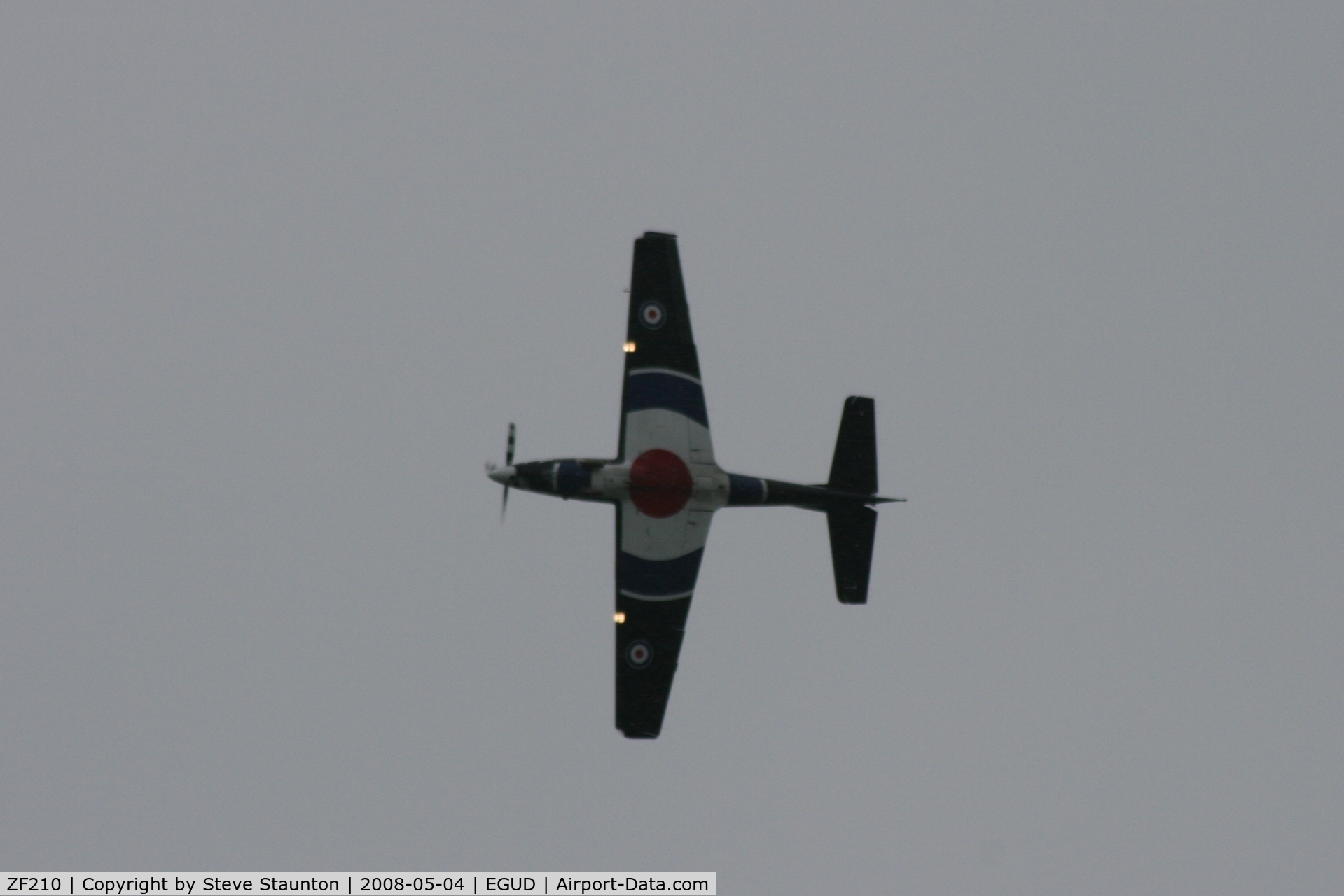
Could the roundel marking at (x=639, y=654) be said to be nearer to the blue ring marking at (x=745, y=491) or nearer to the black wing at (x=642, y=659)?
the black wing at (x=642, y=659)

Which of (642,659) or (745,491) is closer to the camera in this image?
(745,491)

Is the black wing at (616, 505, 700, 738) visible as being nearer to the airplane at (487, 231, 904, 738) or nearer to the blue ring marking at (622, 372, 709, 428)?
the airplane at (487, 231, 904, 738)

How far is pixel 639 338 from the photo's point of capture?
114ft

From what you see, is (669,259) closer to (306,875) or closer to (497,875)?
(497,875)

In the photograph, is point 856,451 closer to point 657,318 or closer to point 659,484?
point 659,484

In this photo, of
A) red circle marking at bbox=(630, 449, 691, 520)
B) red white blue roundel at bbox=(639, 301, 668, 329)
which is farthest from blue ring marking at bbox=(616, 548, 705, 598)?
red white blue roundel at bbox=(639, 301, 668, 329)

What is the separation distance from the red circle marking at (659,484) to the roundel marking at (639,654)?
11.3 feet

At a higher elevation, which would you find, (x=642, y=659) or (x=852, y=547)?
(x=852, y=547)

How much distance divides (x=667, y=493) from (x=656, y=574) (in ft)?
7.28

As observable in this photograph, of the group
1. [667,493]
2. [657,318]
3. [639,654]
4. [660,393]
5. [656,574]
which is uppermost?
[657,318]

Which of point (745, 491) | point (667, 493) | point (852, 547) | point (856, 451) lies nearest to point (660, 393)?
point (667, 493)

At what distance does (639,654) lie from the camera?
3484cm

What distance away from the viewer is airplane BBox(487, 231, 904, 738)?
3428cm

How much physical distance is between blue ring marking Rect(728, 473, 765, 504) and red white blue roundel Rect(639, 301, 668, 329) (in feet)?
14.8
